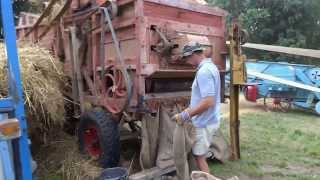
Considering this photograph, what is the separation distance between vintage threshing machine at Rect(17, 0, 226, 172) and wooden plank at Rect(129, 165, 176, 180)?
19.7 inches

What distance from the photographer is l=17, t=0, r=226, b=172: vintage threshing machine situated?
16.8 feet

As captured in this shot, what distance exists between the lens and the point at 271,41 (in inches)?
818

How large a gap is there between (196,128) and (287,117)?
743 cm

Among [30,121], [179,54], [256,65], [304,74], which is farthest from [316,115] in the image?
[30,121]

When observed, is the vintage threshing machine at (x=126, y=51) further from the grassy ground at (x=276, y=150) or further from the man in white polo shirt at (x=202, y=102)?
the grassy ground at (x=276, y=150)

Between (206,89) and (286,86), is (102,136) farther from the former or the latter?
(286,86)

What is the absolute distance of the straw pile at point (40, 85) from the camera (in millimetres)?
4098

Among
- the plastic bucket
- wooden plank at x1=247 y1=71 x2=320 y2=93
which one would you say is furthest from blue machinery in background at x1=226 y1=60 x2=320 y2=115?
the plastic bucket

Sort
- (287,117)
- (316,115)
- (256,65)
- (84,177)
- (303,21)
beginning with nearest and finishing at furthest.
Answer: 1. (84,177)
2. (287,117)
3. (316,115)
4. (256,65)
5. (303,21)

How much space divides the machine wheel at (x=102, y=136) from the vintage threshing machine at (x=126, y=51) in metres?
0.01

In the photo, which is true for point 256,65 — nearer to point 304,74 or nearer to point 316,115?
point 304,74

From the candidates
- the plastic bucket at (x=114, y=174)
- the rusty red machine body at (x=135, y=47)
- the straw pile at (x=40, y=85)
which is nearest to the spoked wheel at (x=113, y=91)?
the rusty red machine body at (x=135, y=47)

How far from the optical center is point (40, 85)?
432 cm

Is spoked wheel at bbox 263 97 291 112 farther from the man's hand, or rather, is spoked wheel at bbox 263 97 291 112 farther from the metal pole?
the man's hand
